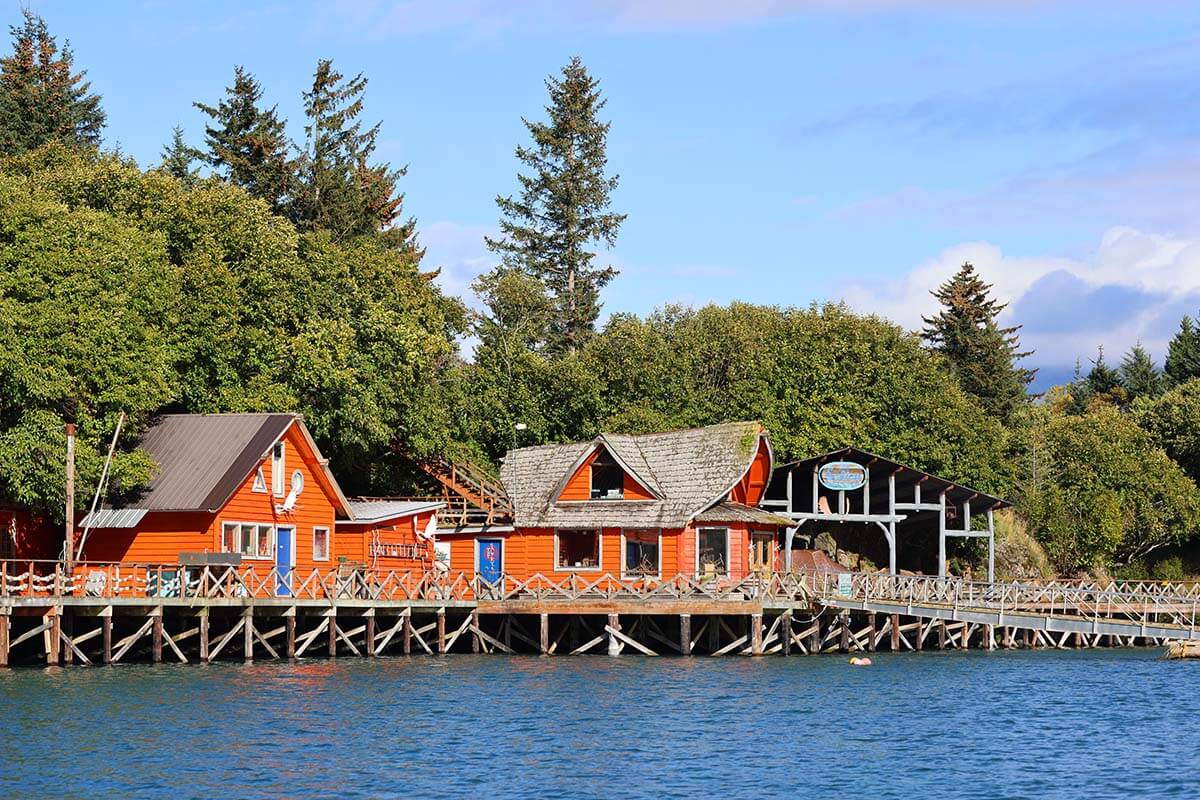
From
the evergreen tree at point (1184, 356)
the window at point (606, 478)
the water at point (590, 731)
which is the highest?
the evergreen tree at point (1184, 356)

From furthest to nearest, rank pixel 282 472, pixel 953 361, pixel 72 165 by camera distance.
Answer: pixel 953 361 < pixel 72 165 < pixel 282 472

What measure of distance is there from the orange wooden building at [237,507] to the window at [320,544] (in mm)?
31

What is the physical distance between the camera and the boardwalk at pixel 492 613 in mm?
42938

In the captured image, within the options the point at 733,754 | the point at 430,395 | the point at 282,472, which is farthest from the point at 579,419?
the point at 733,754

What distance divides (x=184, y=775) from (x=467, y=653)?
25020 mm

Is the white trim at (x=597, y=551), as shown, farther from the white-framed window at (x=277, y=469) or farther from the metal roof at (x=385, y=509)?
the white-framed window at (x=277, y=469)

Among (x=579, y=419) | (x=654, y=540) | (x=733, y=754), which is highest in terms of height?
(x=579, y=419)

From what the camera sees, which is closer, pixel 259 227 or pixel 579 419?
pixel 259 227

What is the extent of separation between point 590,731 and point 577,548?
842 inches

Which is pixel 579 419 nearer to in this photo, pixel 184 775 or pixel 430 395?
pixel 430 395

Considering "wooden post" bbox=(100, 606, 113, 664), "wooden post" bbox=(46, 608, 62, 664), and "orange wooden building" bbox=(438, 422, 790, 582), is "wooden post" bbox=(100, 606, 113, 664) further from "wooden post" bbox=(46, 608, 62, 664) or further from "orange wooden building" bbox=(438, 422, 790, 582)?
"orange wooden building" bbox=(438, 422, 790, 582)

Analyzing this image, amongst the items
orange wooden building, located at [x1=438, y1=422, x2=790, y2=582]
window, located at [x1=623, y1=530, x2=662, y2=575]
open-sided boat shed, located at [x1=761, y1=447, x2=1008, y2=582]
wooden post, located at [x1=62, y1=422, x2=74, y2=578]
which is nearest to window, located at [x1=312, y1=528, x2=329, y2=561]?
orange wooden building, located at [x1=438, y1=422, x2=790, y2=582]

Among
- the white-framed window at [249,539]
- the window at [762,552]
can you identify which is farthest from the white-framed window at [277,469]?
the window at [762,552]

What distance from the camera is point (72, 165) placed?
200 feet
